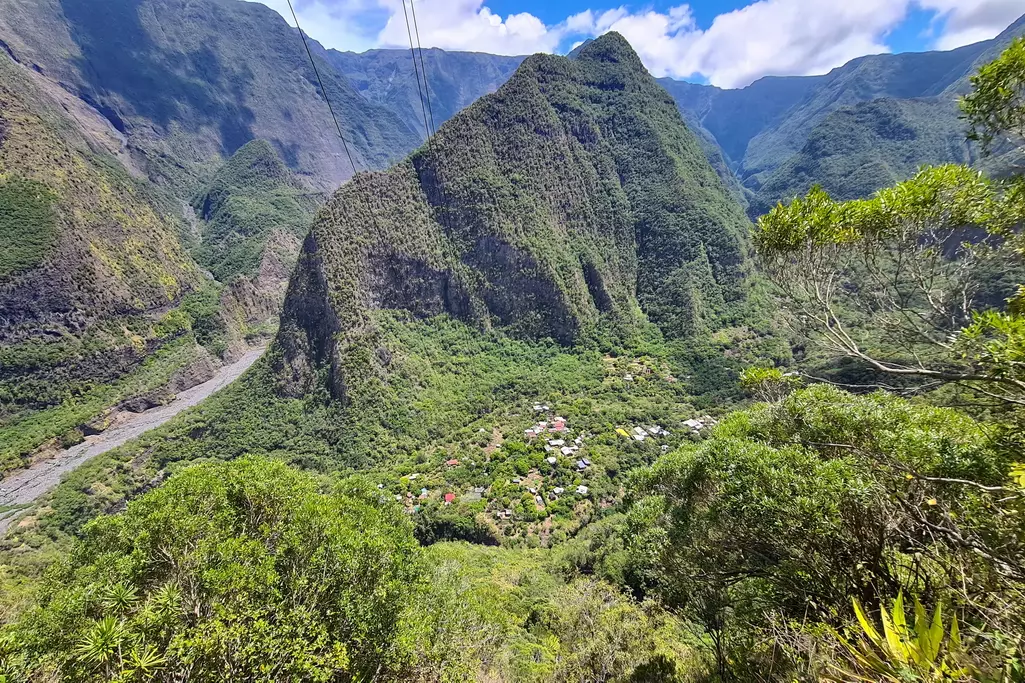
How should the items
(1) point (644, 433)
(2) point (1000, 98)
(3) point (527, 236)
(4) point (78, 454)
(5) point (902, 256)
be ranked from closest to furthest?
(2) point (1000, 98)
(5) point (902, 256)
(1) point (644, 433)
(4) point (78, 454)
(3) point (527, 236)

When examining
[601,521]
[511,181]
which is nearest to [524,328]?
[511,181]

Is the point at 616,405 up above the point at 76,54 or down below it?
below

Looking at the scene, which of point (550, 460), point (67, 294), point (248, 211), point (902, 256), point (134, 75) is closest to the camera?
point (902, 256)

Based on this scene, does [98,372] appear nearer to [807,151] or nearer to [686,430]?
[686,430]

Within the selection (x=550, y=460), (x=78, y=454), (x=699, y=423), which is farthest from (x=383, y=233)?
(x=699, y=423)

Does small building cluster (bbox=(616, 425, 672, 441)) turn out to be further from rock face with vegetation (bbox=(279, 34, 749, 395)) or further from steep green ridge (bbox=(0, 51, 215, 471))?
steep green ridge (bbox=(0, 51, 215, 471))

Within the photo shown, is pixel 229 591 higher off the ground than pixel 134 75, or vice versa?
pixel 134 75

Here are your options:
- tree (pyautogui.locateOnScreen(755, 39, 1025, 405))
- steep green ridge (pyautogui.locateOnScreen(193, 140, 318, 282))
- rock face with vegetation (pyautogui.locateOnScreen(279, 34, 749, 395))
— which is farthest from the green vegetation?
tree (pyautogui.locateOnScreen(755, 39, 1025, 405))

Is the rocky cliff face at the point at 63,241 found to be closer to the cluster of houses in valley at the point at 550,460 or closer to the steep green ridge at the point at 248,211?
the steep green ridge at the point at 248,211

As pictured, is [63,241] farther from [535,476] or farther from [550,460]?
[550,460]
